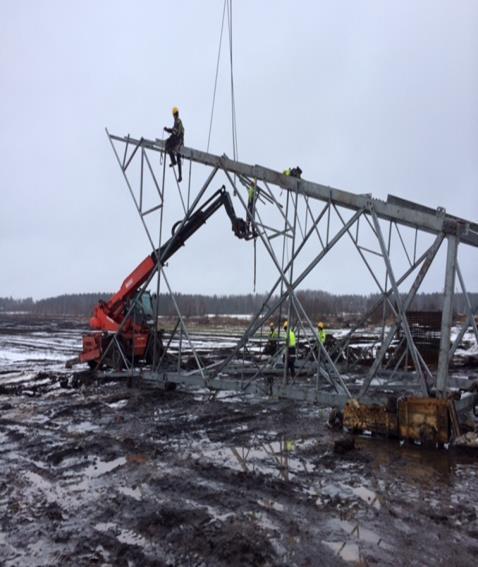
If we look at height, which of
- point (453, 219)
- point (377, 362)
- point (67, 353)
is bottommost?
point (67, 353)

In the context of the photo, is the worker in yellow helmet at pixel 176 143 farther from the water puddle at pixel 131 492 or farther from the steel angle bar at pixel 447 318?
the water puddle at pixel 131 492

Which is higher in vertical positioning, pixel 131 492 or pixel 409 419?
pixel 409 419

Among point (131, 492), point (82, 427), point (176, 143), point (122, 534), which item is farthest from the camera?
point (176, 143)

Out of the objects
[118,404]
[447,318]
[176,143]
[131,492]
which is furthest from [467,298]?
[118,404]

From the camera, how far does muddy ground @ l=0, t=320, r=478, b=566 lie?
4.03 metres

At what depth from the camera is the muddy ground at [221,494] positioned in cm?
403

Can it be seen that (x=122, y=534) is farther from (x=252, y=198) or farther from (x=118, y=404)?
(x=252, y=198)

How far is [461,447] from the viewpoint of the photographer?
6.74 metres

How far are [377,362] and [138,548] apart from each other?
182 inches

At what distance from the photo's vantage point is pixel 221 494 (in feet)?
17.3

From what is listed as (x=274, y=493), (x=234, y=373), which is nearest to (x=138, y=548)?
(x=274, y=493)

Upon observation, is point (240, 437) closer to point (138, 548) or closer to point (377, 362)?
point (377, 362)

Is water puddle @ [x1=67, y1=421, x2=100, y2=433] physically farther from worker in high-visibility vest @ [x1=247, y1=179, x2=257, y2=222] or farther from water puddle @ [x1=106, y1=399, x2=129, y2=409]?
worker in high-visibility vest @ [x1=247, y1=179, x2=257, y2=222]


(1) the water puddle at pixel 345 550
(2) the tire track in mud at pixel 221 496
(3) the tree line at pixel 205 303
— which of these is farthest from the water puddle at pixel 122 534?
(3) the tree line at pixel 205 303
